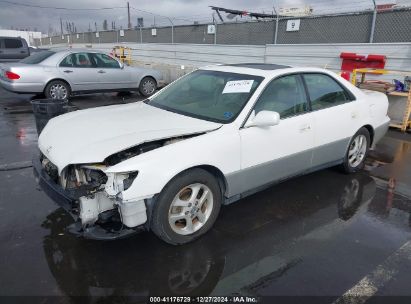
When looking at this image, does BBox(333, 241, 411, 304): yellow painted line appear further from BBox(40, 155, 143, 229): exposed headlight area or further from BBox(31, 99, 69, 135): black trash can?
BBox(31, 99, 69, 135): black trash can

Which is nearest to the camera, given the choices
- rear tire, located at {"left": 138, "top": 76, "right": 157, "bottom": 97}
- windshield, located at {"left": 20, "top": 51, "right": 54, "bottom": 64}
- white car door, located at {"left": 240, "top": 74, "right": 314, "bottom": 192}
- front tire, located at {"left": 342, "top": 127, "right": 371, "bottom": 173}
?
white car door, located at {"left": 240, "top": 74, "right": 314, "bottom": 192}

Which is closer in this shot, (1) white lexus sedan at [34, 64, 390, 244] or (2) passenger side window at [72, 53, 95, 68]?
(1) white lexus sedan at [34, 64, 390, 244]

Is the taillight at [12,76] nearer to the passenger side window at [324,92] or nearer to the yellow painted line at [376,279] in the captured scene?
the passenger side window at [324,92]

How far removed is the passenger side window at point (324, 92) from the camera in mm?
4266

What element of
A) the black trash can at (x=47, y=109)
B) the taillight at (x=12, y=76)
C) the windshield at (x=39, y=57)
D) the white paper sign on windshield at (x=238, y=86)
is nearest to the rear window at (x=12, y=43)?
the windshield at (x=39, y=57)

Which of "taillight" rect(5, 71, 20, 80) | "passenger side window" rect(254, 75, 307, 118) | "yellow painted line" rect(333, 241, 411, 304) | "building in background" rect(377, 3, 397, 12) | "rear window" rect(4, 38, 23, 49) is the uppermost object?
"building in background" rect(377, 3, 397, 12)

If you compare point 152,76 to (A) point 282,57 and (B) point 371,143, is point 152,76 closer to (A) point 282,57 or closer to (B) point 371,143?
(A) point 282,57

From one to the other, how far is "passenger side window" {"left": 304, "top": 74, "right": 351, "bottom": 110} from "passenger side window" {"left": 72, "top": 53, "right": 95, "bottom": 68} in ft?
26.2

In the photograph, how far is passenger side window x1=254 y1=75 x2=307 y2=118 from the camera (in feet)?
12.3

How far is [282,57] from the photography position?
1306 centimetres

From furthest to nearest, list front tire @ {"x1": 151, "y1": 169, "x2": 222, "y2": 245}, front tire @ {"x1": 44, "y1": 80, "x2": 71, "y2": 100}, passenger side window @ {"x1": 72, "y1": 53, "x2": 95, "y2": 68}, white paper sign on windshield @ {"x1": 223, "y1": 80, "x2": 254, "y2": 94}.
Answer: passenger side window @ {"x1": 72, "y1": 53, "x2": 95, "y2": 68}
front tire @ {"x1": 44, "y1": 80, "x2": 71, "y2": 100}
white paper sign on windshield @ {"x1": 223, "y1": 80, "x2": 254, "y2": 94}
front tire @ {"x1": 151, "y1": 169, "x2": 222, "y2": 245}

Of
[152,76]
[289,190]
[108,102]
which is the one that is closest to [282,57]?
[152,76]

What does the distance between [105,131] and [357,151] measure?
11.9ft

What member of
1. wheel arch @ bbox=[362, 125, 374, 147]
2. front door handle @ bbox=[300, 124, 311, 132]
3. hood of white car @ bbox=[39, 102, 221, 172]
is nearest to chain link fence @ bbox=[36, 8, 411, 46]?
wheel arch @ bbox=[362, 125, 374, 147]
